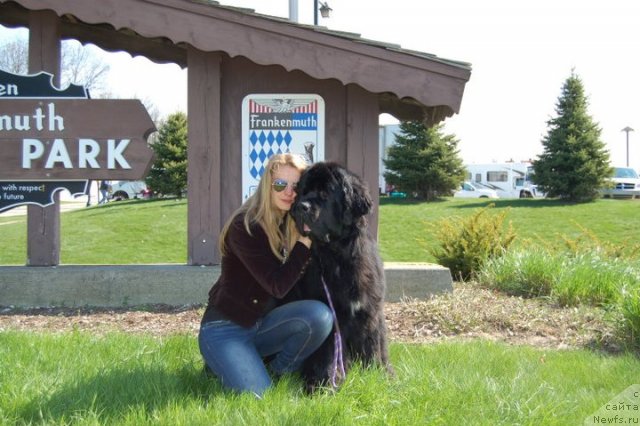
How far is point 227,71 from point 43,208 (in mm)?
2522

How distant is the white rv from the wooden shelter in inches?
1491

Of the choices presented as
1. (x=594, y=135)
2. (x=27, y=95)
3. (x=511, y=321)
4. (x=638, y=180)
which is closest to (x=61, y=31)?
(x=27, y=95)

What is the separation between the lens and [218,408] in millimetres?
2980

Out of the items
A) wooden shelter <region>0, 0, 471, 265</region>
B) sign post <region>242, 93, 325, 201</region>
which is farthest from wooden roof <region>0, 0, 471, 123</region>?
sign post <region>242, 93, 325, 201</region>

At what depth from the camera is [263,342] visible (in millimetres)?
3549

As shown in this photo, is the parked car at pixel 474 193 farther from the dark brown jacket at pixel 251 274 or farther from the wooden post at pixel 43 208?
the dark brown jacket at pixel 251 274

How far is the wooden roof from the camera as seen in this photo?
6.02 metres

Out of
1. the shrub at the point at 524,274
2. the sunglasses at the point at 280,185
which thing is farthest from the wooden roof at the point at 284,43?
the sunglasses at the point at 280,185

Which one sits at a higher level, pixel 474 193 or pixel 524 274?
pixel 474 193

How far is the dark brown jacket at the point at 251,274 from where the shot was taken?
3.31 meters

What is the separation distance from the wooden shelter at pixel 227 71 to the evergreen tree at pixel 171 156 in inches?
661

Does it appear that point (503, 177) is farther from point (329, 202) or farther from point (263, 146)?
point (329, 202)

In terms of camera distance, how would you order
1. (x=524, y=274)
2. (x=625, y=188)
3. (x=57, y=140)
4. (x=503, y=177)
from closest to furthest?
(x=57, y=140) < (x=524, y=274) < (x=625, y=188) < (x=503, y=177)

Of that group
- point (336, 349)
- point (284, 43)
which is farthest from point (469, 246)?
point (336, 349)
